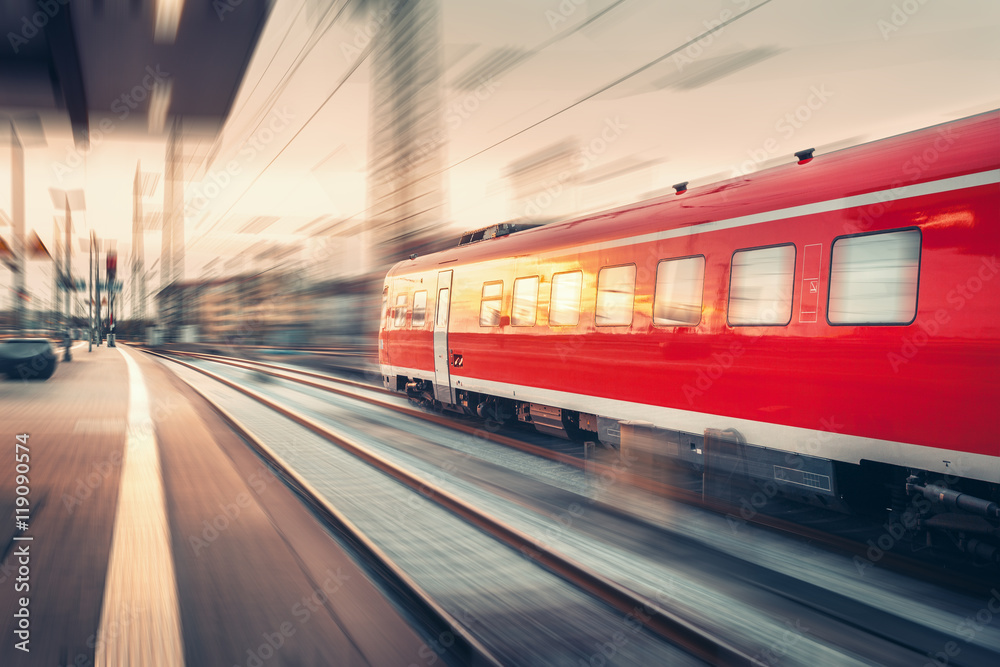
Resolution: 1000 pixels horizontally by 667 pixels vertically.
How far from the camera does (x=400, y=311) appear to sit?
50.8ft

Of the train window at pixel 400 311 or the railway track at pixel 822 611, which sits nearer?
the railway track at pixel 822 611

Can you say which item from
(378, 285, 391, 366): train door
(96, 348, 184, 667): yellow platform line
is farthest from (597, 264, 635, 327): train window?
(378, 285, 391, 366): train door

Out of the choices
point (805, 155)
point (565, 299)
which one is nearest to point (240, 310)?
point (565, 299)

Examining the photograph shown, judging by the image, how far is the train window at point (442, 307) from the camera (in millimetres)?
13031

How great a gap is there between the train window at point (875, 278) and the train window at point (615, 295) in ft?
8.92

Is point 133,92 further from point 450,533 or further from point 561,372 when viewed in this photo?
point 450,533

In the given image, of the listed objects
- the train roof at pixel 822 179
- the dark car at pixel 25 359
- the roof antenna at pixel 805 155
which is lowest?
the dark car at pixel 25 359

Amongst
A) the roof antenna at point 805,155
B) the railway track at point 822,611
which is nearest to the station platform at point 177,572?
the railway track at point 822,611

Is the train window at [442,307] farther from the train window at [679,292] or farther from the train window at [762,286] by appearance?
the train window at [762,286]

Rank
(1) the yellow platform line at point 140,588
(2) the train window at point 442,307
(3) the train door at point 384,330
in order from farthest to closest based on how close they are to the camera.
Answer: (3) the train door at point 384,330 < (2) the train window at point 442,307 < (1) the yellow platform line at point 140,588

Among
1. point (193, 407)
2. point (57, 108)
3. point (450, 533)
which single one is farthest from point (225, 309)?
point (450, 533)

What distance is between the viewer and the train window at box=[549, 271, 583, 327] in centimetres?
915

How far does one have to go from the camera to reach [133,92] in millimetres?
11055

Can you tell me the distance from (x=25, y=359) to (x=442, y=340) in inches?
655
